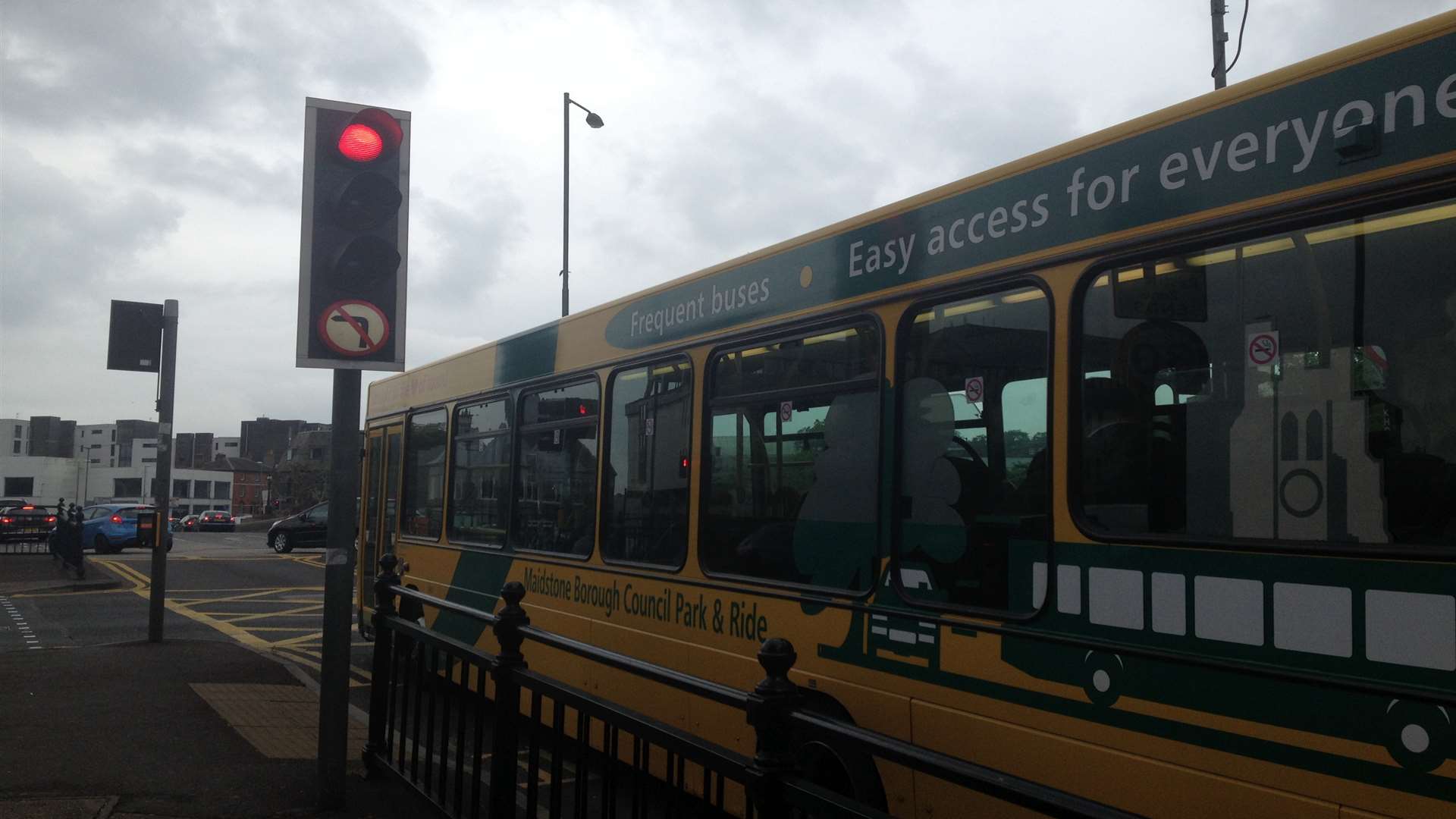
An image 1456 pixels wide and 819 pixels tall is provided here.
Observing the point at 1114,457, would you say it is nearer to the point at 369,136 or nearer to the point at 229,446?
the point at 369,136

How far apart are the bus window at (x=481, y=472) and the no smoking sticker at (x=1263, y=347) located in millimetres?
5830

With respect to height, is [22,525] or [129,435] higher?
[129,435]

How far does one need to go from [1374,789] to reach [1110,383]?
4.53ft

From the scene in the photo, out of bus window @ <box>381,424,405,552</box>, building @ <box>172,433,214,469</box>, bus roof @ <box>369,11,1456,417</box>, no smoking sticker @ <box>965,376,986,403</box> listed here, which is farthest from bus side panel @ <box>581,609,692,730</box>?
building @ <box>172,433,214,469</box>

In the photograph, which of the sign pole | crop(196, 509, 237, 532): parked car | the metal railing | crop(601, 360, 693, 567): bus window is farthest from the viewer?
crop(196, 509, 237, 532): parked car

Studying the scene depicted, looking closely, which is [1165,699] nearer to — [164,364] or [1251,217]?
[1251,217]

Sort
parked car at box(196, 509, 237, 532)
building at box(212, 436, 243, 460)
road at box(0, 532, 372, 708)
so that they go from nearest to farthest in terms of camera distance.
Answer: road at box(0, 532, 372, 708)
parked car at box(196, 509, 237, 532)
building at box(212, 436, 243, 460)

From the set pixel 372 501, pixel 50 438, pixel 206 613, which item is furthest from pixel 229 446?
pixel 372 501

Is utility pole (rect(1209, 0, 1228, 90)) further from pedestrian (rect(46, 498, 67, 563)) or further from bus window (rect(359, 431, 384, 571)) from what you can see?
pedestrian (rect(46, 498, 67, 563))

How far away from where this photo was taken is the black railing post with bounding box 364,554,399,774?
6074 mm

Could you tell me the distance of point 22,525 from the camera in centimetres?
3042

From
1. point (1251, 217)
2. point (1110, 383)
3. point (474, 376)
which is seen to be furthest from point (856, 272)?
point (474, 376)

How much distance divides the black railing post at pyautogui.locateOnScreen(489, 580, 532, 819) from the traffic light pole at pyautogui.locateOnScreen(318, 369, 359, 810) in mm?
1369

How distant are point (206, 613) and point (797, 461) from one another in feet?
46.3
